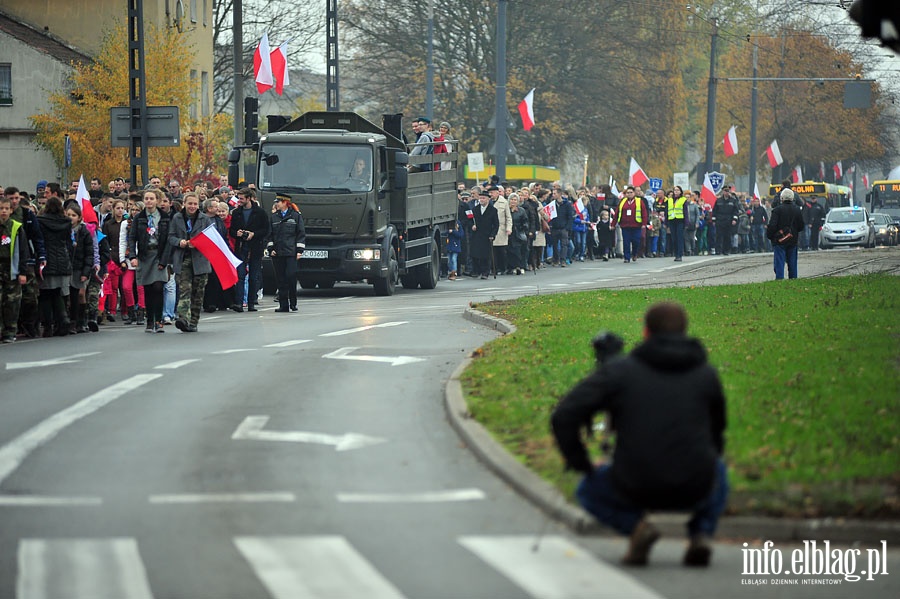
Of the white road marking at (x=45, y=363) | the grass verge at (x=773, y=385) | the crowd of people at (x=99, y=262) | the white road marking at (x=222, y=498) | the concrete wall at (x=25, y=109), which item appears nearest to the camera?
the grass verge at (x=773, y=385)

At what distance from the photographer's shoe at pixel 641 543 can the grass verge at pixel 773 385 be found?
3.59 ft

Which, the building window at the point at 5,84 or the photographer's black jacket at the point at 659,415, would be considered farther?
the building window at the point at 5,84

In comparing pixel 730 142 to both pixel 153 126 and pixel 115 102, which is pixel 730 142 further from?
pixel 153 126

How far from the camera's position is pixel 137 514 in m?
8.72

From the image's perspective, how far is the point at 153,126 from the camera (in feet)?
89.1

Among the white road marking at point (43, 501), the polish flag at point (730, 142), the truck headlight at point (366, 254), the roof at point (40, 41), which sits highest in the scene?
the roof at point (40, 41)

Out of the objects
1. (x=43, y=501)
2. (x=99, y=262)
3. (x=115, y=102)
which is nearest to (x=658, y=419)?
(x=43, y=501)

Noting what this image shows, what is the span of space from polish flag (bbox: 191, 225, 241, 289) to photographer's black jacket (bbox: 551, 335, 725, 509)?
13.7 metres

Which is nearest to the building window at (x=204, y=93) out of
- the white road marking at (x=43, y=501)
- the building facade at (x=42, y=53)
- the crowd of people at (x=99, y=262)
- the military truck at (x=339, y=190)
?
the building facade at (x=42, y=53)

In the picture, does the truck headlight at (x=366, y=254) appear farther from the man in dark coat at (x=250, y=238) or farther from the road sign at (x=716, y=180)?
the road sign at (x=716, y=180)

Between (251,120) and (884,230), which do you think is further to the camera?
(884,230)

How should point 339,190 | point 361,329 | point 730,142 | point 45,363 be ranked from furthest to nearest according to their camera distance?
point 730,142, point 339,190, point 361,329, point 45,363

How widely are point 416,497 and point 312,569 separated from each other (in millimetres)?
2021

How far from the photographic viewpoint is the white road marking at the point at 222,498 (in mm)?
9117
